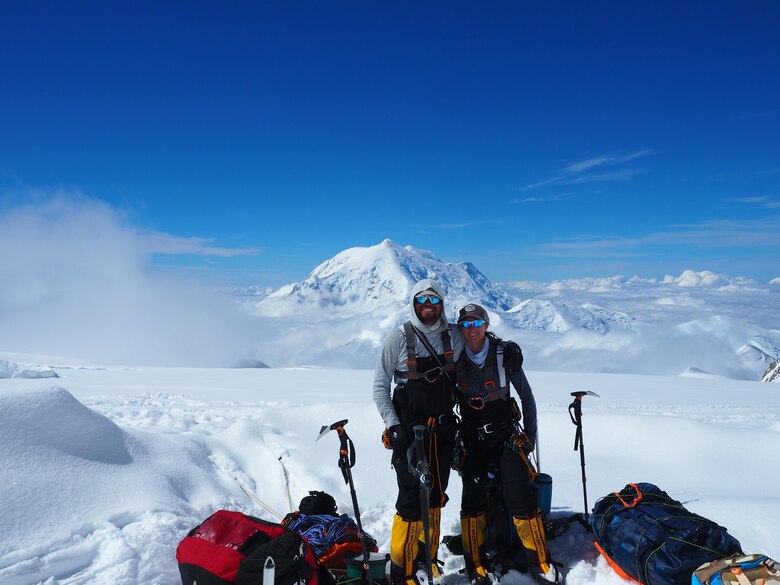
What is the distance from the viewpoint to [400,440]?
367 centimetres

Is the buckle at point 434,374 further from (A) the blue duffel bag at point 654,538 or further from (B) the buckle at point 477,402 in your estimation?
(A) the blue duffel bag at point 654,538

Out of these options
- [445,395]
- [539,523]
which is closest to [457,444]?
[445,395]

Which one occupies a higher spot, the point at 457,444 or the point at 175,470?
the point at 457,444

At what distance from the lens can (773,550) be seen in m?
3.89

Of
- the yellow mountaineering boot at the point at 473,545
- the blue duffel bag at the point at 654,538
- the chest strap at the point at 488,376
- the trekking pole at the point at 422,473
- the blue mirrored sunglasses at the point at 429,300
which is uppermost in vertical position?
the blue mirrored sunglasses at the point at 429,300

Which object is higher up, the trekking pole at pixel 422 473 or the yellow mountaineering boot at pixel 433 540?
the trekking pole at pixel 422 473

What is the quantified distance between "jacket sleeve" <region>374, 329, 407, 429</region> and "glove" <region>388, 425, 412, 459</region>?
5.0 inches

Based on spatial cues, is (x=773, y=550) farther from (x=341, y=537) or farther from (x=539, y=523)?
(x=341, y=537)

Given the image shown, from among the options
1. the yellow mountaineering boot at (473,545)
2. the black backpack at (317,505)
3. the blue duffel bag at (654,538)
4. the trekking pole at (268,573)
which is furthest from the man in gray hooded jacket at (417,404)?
the blue duffel bag at (654,538)

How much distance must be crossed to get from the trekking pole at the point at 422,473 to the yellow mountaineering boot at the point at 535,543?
0.82 metres

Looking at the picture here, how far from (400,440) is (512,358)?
3.90 ft

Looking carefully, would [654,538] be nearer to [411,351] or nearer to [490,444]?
[490,444]

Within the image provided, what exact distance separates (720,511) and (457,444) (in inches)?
113

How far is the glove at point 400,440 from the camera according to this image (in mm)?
3668
